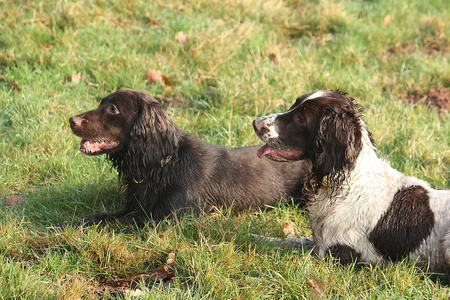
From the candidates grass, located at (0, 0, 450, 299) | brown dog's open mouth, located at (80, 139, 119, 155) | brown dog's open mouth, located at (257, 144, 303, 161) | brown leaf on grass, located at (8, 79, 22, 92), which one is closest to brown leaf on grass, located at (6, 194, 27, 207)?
grass, located at (0, 0, 450, 299)

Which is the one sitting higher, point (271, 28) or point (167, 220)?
point (271, 28)

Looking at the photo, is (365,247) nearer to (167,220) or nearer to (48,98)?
(167,220)

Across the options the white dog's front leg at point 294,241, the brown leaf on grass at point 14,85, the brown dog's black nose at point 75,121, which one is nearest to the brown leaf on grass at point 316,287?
the white dog's front leg at point 294,241

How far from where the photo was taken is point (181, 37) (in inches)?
291

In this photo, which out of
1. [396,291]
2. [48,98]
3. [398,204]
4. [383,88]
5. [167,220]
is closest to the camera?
[396,291]

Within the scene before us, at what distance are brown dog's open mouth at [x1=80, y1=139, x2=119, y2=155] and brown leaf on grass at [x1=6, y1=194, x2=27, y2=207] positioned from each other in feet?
2.88

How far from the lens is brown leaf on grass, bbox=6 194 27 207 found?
4531mm

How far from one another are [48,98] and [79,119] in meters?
2.11

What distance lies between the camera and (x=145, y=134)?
4.11 m

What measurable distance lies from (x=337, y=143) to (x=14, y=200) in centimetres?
292

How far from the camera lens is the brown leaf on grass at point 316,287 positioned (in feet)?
10.7

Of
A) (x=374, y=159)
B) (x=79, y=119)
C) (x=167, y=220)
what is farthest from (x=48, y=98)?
(x=374, y=159)

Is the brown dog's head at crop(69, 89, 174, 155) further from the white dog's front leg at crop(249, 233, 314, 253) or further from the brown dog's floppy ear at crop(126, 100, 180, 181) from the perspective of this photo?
the white dog's front leg at crop(249, 233, 314, 253)

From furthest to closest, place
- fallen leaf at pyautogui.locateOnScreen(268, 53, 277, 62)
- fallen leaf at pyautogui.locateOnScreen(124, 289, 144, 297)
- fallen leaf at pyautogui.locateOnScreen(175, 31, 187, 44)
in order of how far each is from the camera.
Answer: fallen leaf at pyautogui.locateOnScreen(175, 31, 187, 44)
fallen leaf at pyautogui.locateOnScreen(268, 53, 277, 62)
fallen leaf at pyautogui.locateOnScreen(124, 289, 144, 297)
